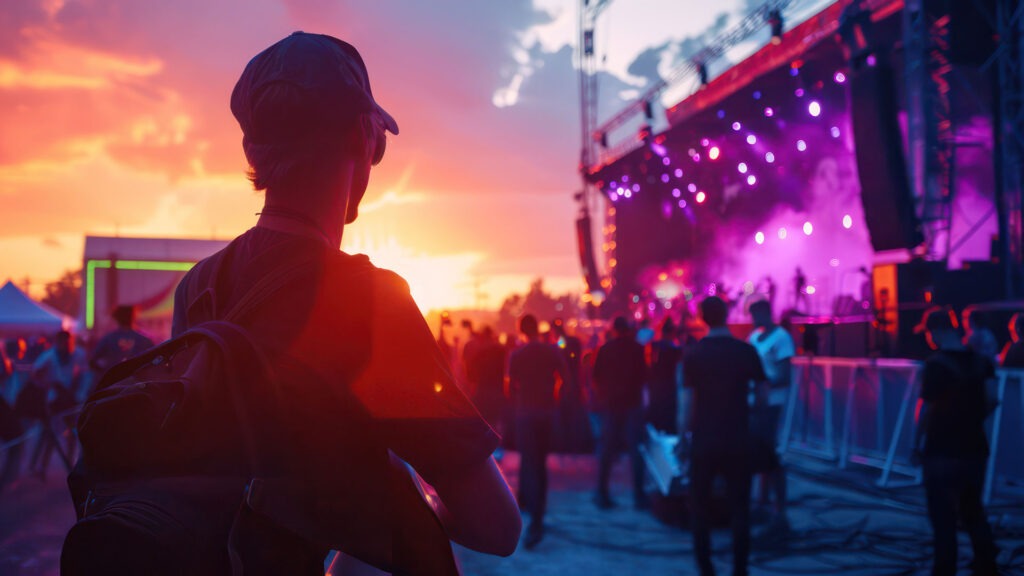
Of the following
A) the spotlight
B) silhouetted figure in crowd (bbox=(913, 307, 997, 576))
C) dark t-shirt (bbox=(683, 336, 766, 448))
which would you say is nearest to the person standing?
dark t-shirt (bbox=(683, 336, 766, 448))

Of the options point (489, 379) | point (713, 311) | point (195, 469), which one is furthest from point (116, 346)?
point (195, 469)

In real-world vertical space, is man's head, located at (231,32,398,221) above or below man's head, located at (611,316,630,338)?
above

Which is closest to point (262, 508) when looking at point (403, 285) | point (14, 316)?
point (403, 285)

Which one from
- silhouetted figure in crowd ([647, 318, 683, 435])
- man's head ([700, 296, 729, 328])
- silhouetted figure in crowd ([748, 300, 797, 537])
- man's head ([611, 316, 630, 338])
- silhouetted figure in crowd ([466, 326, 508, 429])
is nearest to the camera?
man's head ([700, 296, 729, 328])

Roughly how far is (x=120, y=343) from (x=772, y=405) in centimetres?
676

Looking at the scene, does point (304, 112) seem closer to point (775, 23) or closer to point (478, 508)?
point (478, 508)

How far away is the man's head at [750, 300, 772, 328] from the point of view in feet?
26.1

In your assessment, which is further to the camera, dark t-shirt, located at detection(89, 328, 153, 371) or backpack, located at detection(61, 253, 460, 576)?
dark t-shirt, located at detection(89, 328, 153, 371)

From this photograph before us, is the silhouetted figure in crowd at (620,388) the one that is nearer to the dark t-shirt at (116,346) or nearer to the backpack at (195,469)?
the dark t-shirt at (116,346)

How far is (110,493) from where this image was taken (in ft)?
2.56

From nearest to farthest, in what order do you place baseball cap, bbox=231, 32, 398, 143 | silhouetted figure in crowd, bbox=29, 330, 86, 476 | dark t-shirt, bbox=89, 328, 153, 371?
baseball cap, bbox=231, 32, 398, 143, dark t-shirt, bbox=89, 328, 153, 371, silhouetted figure in crowd, bbox=29, 330, 86, 476

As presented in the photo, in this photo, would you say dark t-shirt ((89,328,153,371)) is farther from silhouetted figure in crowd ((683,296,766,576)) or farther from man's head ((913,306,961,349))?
man's head ((913,306,961,349))

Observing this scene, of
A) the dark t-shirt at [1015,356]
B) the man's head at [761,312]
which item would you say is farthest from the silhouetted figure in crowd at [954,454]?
the dark t-shirt at [1015,356]

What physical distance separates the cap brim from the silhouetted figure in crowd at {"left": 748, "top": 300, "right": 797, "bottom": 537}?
6324mm
